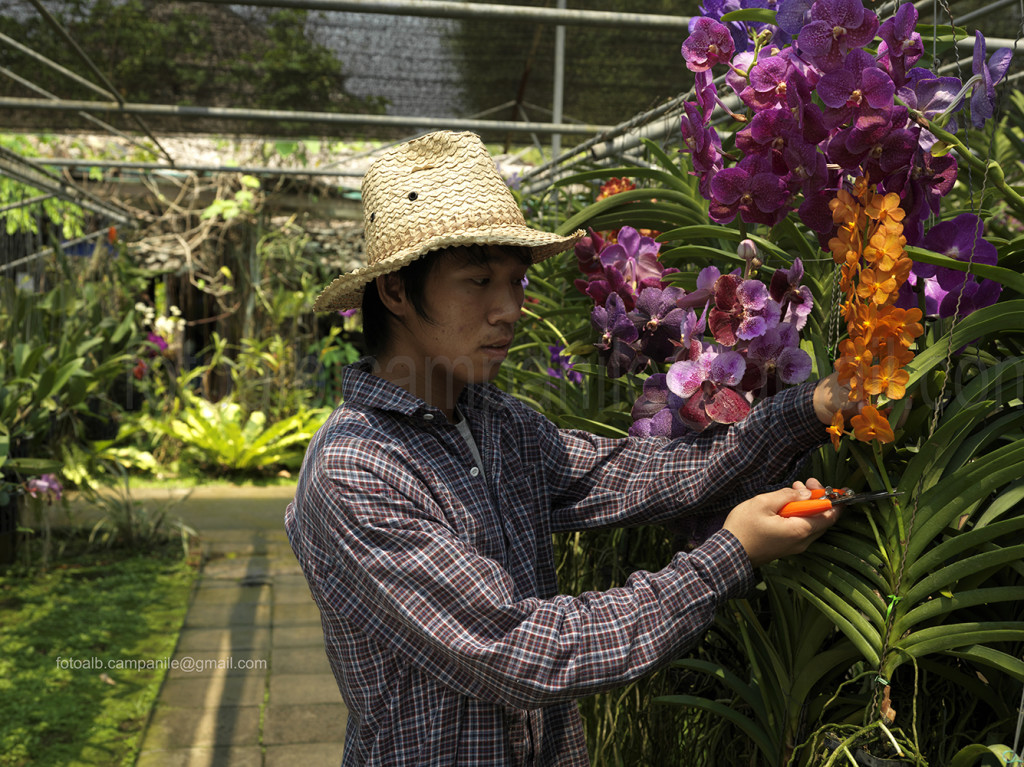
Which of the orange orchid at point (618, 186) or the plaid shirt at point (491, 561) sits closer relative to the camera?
the plaid shirt at point (491, 561)

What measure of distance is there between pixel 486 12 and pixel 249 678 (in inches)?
95.8

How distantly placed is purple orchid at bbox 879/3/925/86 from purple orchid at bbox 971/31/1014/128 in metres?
0.05

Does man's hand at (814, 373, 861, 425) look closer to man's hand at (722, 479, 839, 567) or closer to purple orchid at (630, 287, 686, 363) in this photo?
man's hand at (722, 479, 839, 567)

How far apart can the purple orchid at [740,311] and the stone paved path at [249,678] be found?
2236mm

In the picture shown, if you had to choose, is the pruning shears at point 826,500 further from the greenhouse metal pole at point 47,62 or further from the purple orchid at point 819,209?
the greenhouse metal pole at point 47,62

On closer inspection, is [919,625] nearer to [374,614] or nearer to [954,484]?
[954,484]

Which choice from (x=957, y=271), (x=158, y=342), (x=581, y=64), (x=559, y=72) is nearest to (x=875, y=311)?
(x=957, y=271)

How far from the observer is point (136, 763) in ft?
8.97

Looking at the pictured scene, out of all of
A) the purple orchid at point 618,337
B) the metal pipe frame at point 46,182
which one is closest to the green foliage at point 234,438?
the metal pipe frame at point 46,182

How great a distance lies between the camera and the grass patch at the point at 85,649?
290 cm

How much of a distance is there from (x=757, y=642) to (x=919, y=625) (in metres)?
0.28

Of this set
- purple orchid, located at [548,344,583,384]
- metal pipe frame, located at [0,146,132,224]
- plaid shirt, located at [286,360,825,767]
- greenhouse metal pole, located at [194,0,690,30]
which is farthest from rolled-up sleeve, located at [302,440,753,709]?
metal pipe frame, located at [0,146,132,224]

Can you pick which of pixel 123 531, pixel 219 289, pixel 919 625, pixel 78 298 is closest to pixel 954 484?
pixel 919 625

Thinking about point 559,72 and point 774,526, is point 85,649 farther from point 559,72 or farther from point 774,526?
point 774,526
